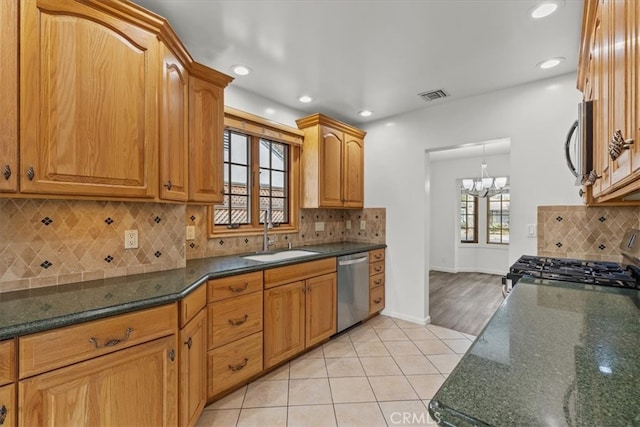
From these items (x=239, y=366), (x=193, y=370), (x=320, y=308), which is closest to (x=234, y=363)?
(x=239, y=366)

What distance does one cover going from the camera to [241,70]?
97.3 inches

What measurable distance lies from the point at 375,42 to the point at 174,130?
1467 millimetres

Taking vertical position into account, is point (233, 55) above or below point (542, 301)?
above

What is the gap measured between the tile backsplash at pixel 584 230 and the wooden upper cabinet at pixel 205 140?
273 cm

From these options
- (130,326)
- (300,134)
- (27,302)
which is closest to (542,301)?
(130,326)

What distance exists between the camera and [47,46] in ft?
4.33

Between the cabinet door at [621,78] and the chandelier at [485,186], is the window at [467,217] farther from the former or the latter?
the cabinet door at [621,78]

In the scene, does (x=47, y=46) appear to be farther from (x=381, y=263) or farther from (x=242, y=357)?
(x=381, y=263)

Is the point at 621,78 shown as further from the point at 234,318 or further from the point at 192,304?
the point at 234,318

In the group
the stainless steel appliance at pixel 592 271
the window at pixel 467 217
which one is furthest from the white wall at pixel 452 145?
the window at pixel 467 217

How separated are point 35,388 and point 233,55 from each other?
218 cm

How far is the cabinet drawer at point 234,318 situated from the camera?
6.33 feet

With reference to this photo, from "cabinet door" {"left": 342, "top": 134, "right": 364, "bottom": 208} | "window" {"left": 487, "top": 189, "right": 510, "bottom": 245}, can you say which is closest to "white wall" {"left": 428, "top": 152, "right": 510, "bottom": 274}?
"window" {"left": 487, "top": 189, "right": 510, "bottom": 245}

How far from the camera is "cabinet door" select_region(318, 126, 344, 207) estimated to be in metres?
3.28
